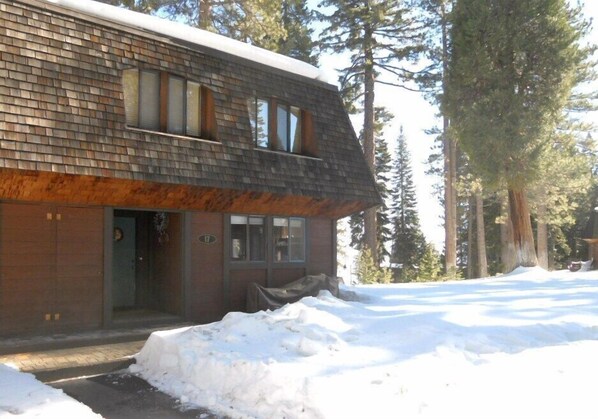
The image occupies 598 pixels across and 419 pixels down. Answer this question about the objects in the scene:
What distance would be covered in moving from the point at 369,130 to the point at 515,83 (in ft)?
21.6

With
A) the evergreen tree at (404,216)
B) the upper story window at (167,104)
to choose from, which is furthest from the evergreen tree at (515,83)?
the evergreen tree at (404,216)

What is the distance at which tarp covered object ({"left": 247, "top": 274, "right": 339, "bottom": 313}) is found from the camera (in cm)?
1070

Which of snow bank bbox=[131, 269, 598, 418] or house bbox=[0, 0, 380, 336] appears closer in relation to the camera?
snow bank bbox=[131, 269, 598, 418]

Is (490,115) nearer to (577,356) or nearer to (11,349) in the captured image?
(577,356)

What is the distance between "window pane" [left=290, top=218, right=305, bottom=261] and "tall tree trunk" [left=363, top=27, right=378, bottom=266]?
11.7 meters

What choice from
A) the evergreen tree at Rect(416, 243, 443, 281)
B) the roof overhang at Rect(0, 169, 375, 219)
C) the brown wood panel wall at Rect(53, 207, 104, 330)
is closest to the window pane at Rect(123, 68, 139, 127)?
the roof overhang at Rect(0, 169, 375, 219)

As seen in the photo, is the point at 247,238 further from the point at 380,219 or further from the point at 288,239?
the point at 380,219

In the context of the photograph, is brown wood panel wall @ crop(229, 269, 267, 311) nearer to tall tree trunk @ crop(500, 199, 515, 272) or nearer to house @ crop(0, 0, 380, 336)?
house @ crop(0, 0, 380, 336)

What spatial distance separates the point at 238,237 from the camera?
11102 mm

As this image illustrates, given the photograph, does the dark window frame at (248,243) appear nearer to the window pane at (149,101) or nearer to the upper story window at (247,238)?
the upper story window at (247,238)

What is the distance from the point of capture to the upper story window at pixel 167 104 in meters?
9.41

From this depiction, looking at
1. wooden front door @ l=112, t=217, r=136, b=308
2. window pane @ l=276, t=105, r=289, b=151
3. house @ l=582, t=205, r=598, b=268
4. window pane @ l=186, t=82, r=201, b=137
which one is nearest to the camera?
window pane @ l=186, t=82, r=201, b=137

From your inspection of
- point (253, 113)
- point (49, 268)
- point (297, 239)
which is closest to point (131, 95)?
point (253, 113)

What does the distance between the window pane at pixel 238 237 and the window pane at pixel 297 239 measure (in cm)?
132
